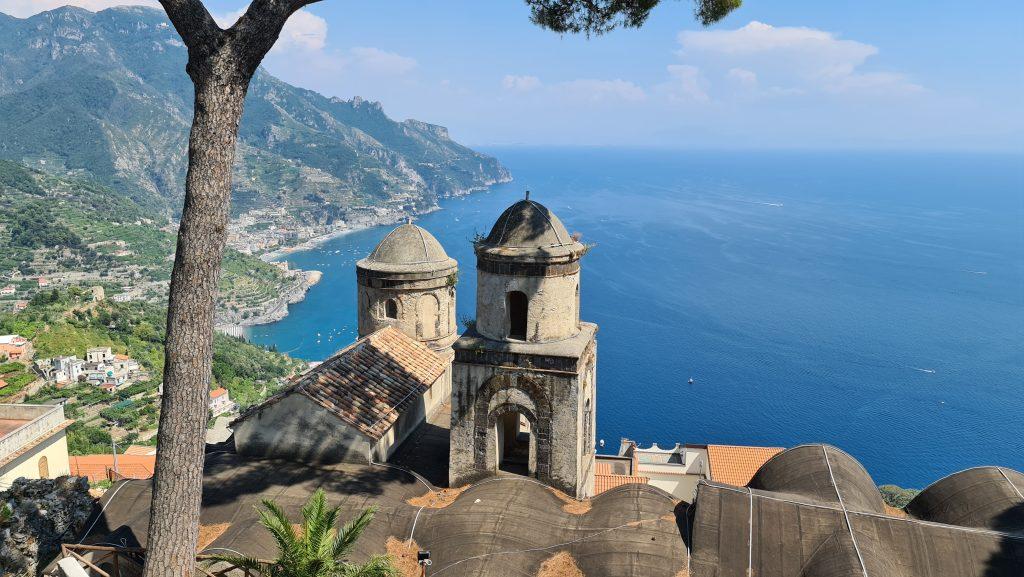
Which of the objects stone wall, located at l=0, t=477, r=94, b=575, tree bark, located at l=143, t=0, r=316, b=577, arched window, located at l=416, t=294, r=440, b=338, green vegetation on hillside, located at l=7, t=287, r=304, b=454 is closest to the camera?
tree bark, located at l=143, t=0, r=316, b=577

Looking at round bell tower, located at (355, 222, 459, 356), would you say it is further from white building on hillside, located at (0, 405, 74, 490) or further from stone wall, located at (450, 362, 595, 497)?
white building on hillside, located at (0, 405, 74, 490)

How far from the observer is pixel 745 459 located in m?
30.0

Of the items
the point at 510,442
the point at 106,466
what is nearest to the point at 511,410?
the point at 510,442

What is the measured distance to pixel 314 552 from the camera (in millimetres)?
9180

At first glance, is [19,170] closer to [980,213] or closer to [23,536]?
[23,536]

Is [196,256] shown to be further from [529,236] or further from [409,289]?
[409,289]

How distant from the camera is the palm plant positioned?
357 inches

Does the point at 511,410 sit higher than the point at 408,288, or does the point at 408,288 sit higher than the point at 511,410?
the point at 408,288

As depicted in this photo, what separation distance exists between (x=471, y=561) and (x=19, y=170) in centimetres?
18329

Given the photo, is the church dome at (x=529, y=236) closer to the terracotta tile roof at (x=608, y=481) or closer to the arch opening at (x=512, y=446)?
the arch opening at (x=512, y=446)

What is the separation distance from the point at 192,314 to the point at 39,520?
24.7 ft

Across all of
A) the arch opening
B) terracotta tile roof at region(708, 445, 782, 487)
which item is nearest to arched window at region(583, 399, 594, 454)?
the arch opening

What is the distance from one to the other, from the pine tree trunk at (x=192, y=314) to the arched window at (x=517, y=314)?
684 centimetres

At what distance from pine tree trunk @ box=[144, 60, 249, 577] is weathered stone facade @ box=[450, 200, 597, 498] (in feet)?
19.5
